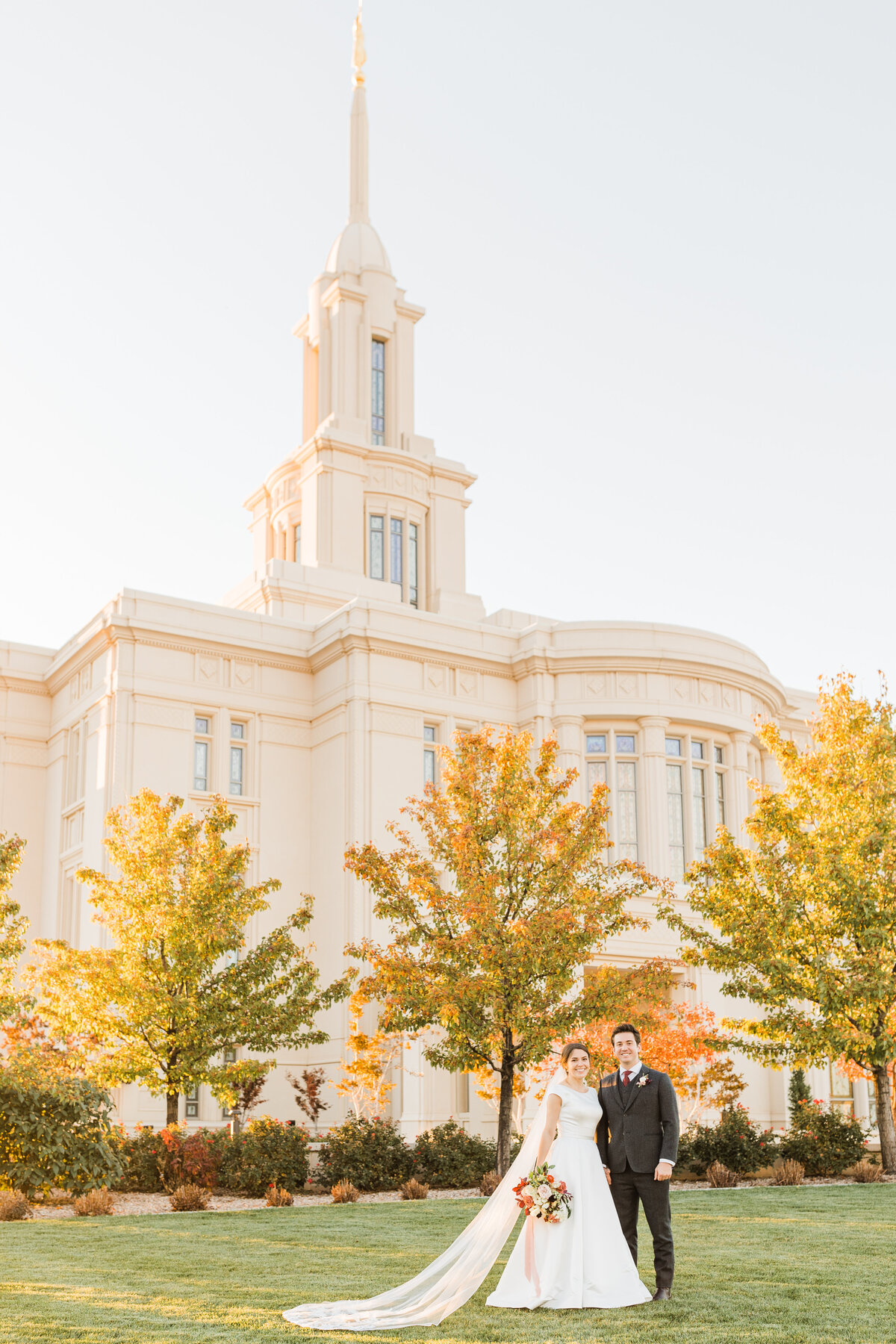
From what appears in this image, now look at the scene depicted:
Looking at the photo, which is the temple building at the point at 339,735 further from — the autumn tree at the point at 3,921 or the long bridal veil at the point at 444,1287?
the long bridal veil at the point at 444,1287

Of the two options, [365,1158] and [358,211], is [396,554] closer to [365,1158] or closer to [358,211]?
[358,211]

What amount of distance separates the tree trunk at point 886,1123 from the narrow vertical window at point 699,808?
34.6 feet

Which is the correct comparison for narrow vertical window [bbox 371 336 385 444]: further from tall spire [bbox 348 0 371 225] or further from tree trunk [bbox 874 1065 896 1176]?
tree trunk [bbox 874 1065 896 1176]

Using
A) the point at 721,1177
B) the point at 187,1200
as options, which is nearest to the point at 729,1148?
the point at 721,1177

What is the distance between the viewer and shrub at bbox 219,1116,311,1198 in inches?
813

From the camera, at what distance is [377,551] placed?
1663 inches

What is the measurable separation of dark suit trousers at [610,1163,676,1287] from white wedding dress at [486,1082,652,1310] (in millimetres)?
220

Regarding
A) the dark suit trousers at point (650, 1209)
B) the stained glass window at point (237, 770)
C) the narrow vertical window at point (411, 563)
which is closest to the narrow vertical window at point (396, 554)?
the narrow vertical window at point (411, 563)

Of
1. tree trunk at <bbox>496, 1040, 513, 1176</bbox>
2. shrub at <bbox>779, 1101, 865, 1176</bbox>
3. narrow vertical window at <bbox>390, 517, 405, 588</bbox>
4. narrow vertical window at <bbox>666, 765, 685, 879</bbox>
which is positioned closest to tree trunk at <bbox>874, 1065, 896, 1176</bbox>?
shrub at <bbox>779, 1101, 865, 1176</bbox>

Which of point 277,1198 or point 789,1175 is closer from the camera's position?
point 277,1198

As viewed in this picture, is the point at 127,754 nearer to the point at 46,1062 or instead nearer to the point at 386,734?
the point at 386,734

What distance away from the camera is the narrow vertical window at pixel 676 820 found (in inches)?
1300

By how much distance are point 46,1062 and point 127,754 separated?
40.8 feet

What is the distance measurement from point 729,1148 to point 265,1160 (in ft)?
26.8
